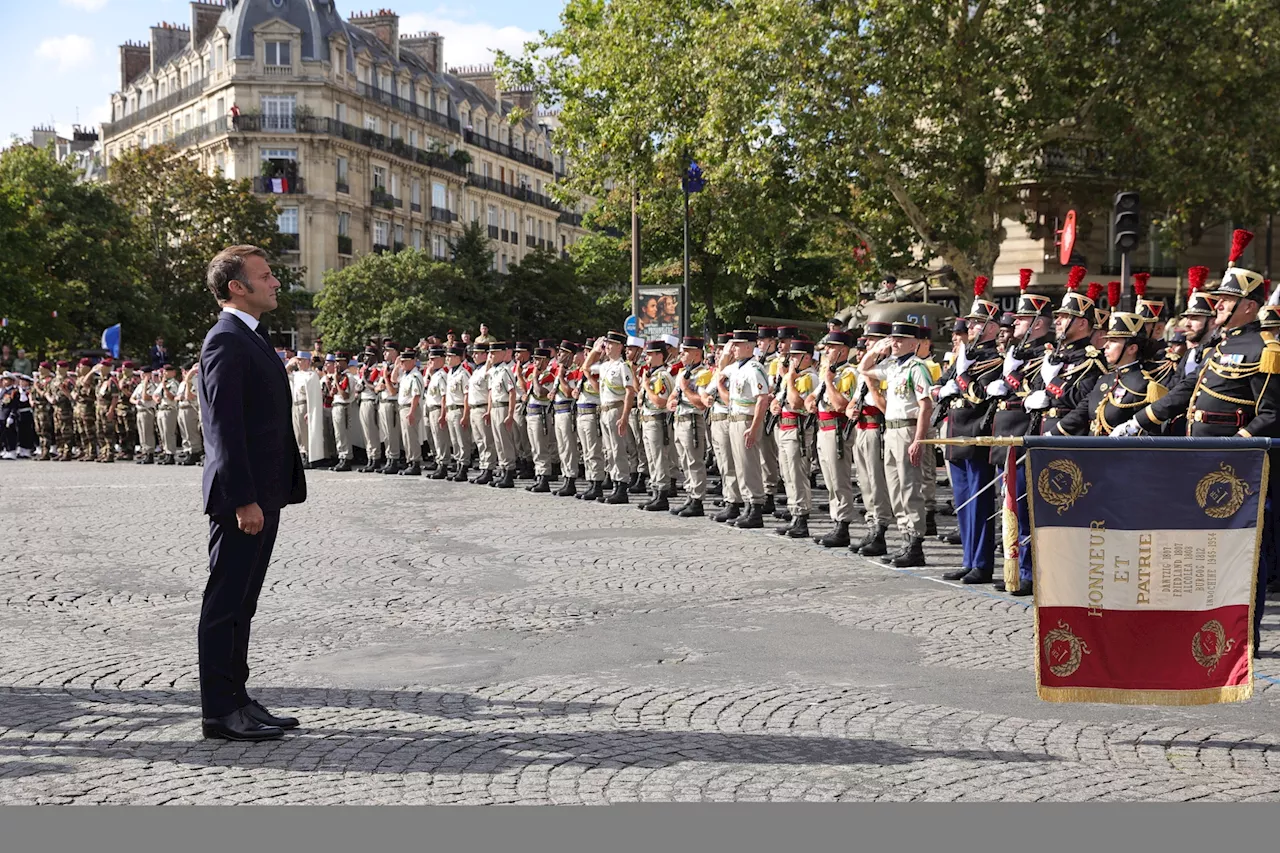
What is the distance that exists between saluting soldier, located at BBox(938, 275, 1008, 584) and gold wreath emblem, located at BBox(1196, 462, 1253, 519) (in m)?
4.88

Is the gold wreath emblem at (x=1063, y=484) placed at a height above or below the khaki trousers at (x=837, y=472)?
above

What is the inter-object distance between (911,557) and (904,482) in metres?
0.60

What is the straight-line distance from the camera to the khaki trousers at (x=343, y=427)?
955 inches

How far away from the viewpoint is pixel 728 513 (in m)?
15.5

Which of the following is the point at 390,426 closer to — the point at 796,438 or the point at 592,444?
the point at 592,444

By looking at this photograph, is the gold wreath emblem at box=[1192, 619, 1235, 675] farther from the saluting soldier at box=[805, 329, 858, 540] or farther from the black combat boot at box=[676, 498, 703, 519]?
the black combat boot at box=[676, 498, 703, 519]

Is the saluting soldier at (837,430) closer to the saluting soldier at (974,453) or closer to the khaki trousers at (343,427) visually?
the saluting soldier at (974,453)

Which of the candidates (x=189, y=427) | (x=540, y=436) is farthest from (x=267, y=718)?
(x=189, y=427)

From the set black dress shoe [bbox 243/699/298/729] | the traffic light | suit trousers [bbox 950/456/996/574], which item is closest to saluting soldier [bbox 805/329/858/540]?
suit trousers [bbox 950/456/996/574]

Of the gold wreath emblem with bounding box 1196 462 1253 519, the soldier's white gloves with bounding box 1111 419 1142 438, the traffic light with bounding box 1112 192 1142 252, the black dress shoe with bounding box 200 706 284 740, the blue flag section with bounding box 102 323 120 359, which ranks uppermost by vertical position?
the traffic light with bounding box 1112 192 1142 252

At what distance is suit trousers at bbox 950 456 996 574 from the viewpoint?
10805mm

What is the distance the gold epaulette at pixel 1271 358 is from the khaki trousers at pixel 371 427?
55.3 ft

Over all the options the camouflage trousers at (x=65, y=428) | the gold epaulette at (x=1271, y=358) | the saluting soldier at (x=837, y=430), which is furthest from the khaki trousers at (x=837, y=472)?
the camouflage trousers at (x=65, y=428)

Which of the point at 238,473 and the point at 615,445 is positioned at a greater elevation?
the point at 238,473
